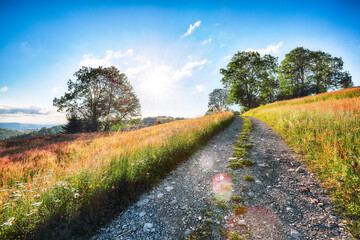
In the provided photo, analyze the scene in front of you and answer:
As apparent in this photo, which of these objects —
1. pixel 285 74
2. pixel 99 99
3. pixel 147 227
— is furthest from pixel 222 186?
pixel 285 74

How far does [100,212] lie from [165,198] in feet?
4.47

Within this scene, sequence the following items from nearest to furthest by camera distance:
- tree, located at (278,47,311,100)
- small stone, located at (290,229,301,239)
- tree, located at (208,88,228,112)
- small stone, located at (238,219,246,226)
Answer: small stone, located at (290,229,301,239) < small stone, located at (238,219,246,226) < tree, located at (278,47,311,100) < tree, located at (208,88,228,112)

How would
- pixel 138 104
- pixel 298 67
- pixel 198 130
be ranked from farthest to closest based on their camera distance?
pixel 298 67 → pixel 138 104 → pixel 198 130

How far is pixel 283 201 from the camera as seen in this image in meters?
2.73

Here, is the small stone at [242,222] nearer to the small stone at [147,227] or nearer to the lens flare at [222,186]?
the lens flare at [222,186]

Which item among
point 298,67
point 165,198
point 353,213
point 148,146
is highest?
point 298,67

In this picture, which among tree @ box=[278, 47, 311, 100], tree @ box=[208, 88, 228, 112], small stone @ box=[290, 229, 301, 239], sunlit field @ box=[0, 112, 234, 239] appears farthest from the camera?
tree @ box=[208, 88, 228, 112]

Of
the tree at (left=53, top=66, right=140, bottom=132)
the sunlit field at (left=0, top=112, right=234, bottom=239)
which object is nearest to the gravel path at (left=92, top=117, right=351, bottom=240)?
the sunlit field at (left=0, top=112, right=234, bottom=239)

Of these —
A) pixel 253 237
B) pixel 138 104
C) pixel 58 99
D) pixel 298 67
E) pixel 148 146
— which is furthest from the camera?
pixel 298 67

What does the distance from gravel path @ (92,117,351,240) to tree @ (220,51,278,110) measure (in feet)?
96.0

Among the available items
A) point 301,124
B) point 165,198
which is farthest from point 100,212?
point 301,124

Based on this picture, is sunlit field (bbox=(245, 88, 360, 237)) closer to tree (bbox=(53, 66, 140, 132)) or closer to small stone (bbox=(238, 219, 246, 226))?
small stone (bbox=(238, 219, 246, 226))

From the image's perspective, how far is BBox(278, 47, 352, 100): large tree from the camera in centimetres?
3023

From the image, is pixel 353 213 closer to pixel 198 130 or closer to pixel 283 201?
pixel 283 201
